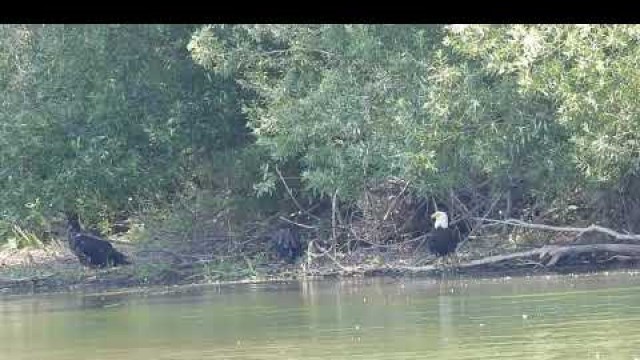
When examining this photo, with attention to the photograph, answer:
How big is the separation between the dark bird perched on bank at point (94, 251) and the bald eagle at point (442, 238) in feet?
18.2

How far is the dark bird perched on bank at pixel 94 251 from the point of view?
24875 millimetres

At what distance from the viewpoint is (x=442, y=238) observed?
73.7 feet

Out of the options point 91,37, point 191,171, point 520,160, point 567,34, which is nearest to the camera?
point 567,34

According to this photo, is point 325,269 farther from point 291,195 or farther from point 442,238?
point 291,195

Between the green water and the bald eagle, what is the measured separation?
1.22m

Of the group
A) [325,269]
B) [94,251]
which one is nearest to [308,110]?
[325,269]

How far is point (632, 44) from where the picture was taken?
20172 mm

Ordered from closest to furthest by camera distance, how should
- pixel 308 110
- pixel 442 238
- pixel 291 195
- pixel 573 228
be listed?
pixel 573 228, pixel 442 238, pixel 308 110, pixel 291 195

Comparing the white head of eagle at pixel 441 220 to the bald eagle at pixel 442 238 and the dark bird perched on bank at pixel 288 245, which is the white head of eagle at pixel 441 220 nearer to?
the bald eagle at pixel 442 238

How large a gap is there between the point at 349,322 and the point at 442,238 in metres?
6.15

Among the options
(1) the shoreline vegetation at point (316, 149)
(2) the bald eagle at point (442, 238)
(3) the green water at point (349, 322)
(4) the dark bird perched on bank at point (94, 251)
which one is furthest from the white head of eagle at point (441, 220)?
(4) the dark bird perched on bank at point (94, 251)
